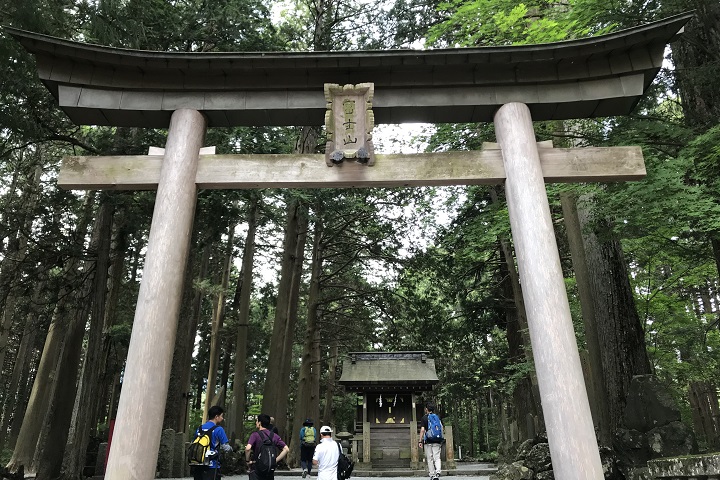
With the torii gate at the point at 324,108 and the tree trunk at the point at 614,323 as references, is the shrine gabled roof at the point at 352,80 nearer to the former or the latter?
the torii gate at the point at 324,108

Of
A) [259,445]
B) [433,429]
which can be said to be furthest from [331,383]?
[259,445]

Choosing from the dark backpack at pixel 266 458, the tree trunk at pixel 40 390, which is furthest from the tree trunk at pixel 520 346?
the tree trunk at pixel 40 390

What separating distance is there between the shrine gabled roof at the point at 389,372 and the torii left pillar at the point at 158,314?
15.2 metres

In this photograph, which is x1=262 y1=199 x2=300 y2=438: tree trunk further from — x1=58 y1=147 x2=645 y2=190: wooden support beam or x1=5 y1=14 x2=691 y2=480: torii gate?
x1=58 y1=147 x2=645 y2=190: wooden support beam

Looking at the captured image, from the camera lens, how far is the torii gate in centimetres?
509

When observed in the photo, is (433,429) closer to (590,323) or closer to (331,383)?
(590,323)

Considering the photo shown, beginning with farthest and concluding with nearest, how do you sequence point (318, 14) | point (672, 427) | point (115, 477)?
1. point (318, 14)
2. point (672, 427)
3. point (115, 477)

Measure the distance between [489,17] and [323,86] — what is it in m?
4.78

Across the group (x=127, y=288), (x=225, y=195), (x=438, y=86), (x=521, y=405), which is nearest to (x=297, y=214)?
(x=225, y=195)

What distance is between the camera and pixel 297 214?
1683 centimetres

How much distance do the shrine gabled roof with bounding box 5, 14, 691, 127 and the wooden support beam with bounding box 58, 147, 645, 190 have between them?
2.12ft

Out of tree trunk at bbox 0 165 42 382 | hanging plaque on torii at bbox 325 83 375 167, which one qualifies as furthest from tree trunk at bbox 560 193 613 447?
tree trunk at bbox 0 165 42 382

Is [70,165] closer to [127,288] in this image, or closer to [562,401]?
[562,401]

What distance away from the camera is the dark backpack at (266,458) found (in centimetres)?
623
